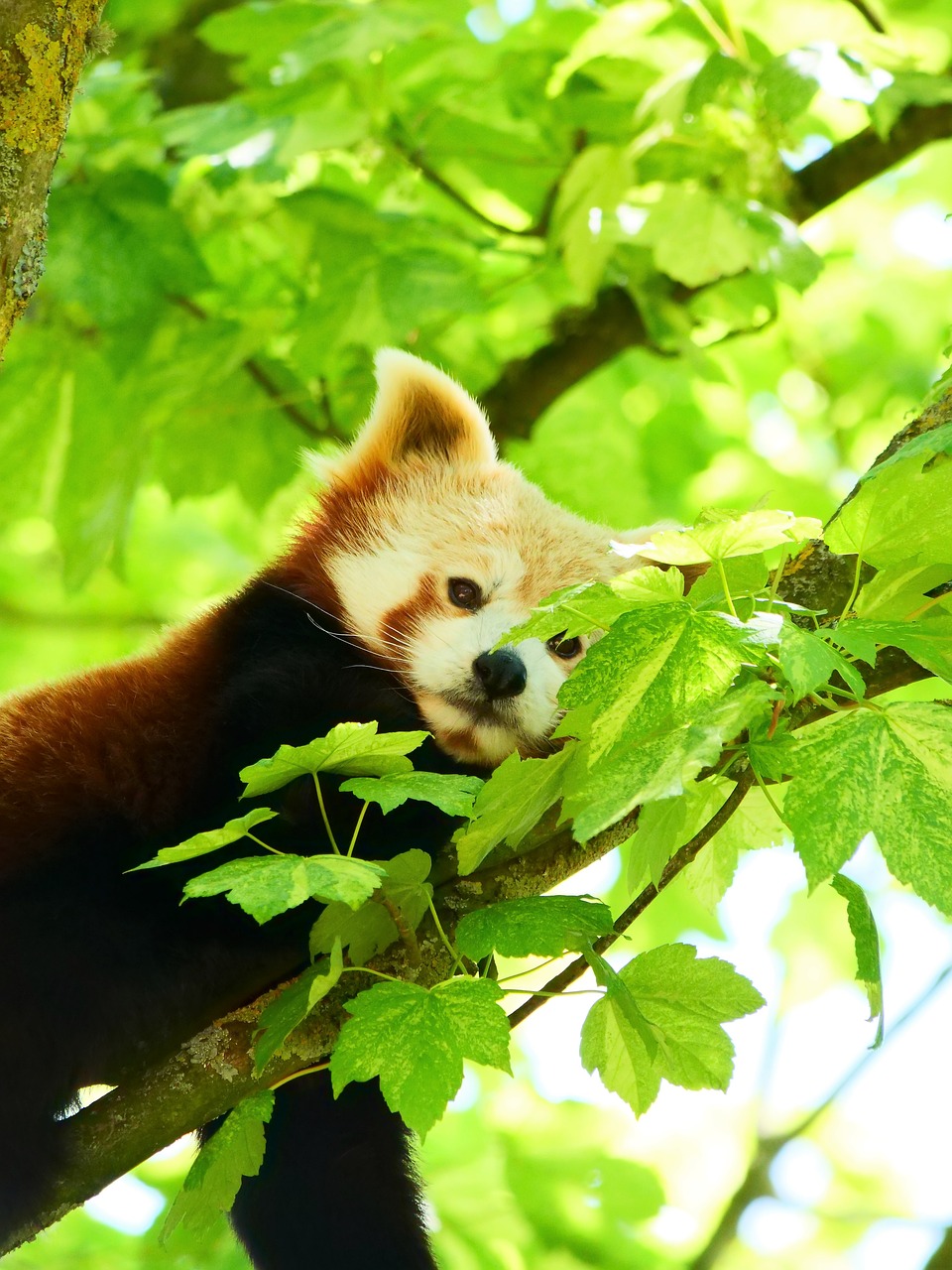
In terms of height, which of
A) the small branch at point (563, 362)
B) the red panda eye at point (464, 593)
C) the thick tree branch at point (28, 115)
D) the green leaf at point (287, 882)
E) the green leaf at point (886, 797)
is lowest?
the small branch at point (563, 362)

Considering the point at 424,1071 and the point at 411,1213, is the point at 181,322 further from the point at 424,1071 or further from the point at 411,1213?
the point at 424,1071

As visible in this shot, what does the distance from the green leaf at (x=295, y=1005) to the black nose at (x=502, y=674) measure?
36.6 inches

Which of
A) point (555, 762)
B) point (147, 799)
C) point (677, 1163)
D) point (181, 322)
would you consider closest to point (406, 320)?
point (181, 322)

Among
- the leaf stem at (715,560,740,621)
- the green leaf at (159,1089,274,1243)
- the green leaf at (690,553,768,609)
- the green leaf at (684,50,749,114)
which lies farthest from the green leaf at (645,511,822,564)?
the green leaf at (684,50,749,114)

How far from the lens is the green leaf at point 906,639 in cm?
155

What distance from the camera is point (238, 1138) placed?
6.25 feet

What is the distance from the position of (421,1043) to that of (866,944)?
57 centimetres

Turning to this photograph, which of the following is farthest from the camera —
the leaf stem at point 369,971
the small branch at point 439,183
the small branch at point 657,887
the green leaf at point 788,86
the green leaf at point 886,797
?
the small branch at point 439,183

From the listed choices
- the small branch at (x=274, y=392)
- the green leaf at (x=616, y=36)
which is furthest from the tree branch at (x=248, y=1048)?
the green leaf at (x=616, y=36)

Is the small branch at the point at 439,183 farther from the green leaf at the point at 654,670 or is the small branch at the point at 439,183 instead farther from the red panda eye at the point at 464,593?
the green leaf at the point at 654,670

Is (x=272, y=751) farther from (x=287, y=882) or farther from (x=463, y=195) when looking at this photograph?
(x=463, y=195)

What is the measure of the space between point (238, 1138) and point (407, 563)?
167cm

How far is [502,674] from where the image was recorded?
2701 millimetres

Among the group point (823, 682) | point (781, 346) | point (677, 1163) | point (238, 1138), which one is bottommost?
point (677, 1163)
